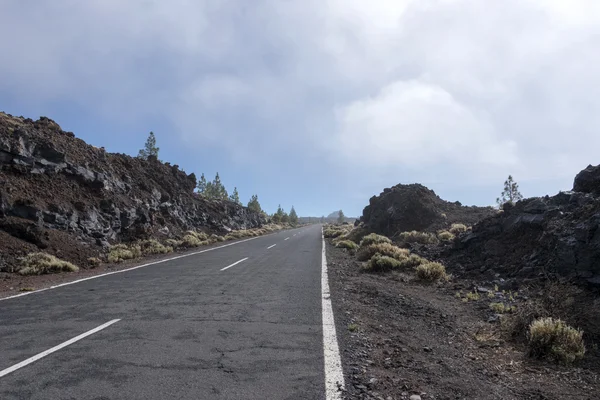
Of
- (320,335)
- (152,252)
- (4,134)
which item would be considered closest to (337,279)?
(320,335)

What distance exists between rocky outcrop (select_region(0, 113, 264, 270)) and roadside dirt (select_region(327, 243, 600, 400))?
47.7 ft

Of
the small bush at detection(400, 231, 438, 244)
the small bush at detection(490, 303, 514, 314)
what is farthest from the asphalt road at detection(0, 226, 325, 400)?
the small bush at detection(400, 231, 438, 244)

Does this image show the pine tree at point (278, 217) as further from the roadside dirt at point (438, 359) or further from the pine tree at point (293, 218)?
the roadside dirt at point (438, 359)

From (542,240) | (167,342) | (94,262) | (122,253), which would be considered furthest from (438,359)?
(122,253)

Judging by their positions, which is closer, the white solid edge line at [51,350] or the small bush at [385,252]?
the white solid edge line at [51,350]

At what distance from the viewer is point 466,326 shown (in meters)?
7.51

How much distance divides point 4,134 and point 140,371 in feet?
62.6

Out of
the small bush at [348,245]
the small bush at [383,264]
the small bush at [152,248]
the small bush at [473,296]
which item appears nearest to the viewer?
the small bush at [473,296]

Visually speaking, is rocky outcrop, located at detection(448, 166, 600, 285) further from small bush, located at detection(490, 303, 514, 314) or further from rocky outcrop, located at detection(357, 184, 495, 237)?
rocky outcrop, located at detection(357, 184, 495, 237)

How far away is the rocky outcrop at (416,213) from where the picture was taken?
29.2 meters

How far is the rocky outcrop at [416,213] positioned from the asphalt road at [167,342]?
2118cm

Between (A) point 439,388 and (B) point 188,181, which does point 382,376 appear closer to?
(A) point 439,388

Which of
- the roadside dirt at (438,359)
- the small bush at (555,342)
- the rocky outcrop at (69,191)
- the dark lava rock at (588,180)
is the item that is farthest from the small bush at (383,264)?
the rocky outcrop at (69,191)

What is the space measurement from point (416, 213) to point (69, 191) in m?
24.3
